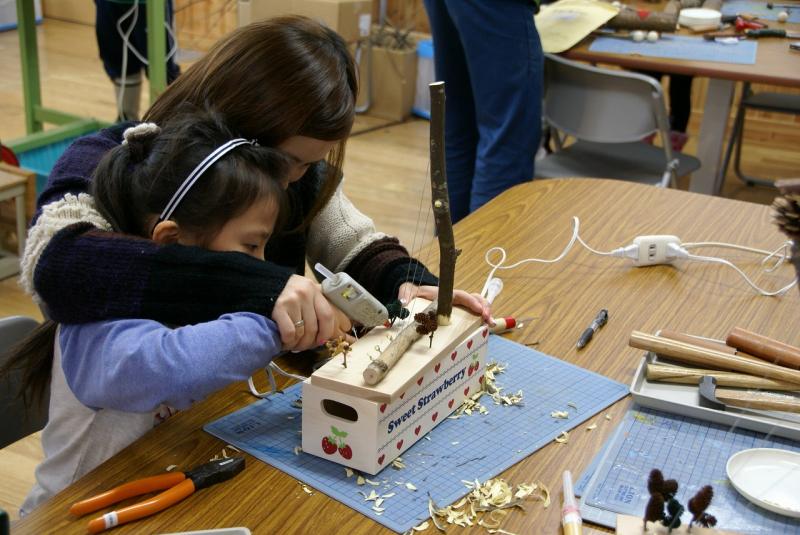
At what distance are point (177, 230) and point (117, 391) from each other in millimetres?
203

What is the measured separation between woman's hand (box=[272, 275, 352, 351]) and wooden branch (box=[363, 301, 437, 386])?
0.24 feet

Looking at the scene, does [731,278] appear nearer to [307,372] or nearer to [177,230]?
[307,372]

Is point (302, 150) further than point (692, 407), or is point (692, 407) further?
point (302, 150)

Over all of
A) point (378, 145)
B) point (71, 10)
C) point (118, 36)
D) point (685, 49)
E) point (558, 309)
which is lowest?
point (378, 145)

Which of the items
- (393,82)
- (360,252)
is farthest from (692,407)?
(393,82)

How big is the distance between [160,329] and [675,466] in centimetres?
55

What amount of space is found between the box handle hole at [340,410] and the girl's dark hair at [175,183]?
24cm

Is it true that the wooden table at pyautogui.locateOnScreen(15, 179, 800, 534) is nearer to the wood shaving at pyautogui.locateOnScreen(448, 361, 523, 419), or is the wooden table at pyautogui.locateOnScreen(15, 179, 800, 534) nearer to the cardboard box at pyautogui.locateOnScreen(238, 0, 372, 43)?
the wood shaving at pyautogui.locateOnScreen(448, 361, 523, 419)

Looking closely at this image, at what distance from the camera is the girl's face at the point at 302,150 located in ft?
3.77

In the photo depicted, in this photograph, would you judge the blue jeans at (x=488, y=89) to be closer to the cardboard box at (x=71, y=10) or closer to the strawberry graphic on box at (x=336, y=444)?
the strawberry graphic on box at (x=336, y=444)

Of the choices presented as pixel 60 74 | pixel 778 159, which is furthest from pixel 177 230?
pixel 60 74

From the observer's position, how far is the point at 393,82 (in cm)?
473

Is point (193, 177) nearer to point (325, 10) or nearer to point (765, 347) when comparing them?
point (765, 347)

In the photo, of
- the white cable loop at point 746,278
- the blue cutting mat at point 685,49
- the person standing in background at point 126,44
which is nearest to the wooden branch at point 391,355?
the white cable loop at point 746,278
